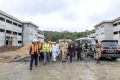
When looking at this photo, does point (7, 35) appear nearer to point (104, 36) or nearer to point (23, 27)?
point (23, 27)

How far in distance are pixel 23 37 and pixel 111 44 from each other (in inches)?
2147

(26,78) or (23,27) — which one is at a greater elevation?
(23,27)

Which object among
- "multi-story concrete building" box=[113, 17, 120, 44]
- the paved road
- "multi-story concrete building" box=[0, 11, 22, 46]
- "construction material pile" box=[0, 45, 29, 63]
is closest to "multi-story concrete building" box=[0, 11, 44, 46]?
"multi-story concrete building" box=[0, 11, 22, 46]

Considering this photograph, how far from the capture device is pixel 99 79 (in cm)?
1014

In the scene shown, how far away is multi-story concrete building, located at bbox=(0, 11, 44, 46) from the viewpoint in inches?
2123

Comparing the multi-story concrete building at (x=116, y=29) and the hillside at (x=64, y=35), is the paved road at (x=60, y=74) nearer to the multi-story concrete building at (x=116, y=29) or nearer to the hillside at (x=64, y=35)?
the multi-story concrete building at (x=116, y=29)

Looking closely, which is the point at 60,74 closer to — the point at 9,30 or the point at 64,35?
the point at 9,30

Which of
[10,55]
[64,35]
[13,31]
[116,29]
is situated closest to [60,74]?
[10,55]

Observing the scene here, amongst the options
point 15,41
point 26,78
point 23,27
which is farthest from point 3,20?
point 26,78

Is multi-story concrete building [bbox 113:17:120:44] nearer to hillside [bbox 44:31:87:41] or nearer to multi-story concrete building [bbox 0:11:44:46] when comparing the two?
multi-story concrete building [bbox 0:11:44:46]

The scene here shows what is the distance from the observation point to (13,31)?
6384 centimetres

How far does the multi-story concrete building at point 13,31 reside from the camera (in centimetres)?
5393

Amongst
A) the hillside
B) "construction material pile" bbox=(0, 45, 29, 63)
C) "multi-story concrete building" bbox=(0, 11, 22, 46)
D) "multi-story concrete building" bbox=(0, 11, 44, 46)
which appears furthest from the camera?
the hillside

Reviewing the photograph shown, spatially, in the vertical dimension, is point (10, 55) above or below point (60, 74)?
above
